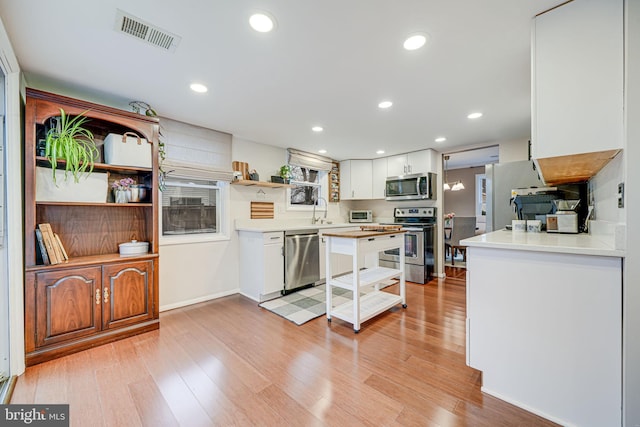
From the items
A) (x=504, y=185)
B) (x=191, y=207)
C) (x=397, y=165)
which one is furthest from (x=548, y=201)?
(x=191, y=207)

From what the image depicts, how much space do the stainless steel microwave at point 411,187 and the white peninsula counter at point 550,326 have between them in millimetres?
2834

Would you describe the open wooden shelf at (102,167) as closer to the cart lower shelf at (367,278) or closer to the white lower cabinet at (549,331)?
the cart lower shelf at (367,278)

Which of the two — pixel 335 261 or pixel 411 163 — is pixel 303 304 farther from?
pixel 411 163

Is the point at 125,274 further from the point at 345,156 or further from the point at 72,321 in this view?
the point at 345,156

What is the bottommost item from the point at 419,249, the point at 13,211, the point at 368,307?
the point at 368,307

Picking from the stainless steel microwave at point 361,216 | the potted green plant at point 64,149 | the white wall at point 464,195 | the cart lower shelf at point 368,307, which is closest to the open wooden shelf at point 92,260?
the potted green plant at point 64,149

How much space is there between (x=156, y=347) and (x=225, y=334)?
547 millimetres

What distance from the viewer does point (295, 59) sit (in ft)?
5.84

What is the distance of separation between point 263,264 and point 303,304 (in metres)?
0.70

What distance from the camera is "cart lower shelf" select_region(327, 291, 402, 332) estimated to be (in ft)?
8.14

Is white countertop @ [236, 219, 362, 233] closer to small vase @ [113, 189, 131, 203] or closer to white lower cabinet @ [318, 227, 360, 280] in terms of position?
white lower cabinet @ [318, 227, 360, 280]

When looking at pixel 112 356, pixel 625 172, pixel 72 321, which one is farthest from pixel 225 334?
pixel 625 172

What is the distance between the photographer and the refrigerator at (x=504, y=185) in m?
2.98

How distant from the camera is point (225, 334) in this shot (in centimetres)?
235
